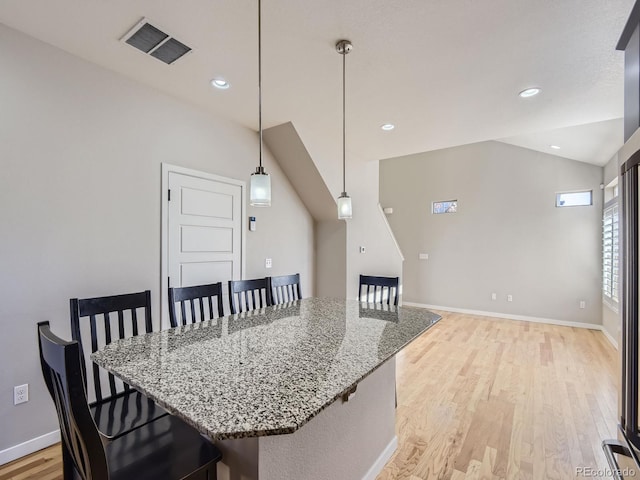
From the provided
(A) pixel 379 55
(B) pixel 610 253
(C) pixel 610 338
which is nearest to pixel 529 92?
(A) pixel 379 55

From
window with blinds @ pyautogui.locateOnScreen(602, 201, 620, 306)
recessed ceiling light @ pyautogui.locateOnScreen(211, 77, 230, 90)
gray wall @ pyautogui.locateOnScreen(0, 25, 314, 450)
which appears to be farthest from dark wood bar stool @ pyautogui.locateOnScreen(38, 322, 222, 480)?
window with blinds @ pyautogui.locateOnScreen(602, 201, 620, 306)

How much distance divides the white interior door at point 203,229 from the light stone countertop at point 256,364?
4.01 ft

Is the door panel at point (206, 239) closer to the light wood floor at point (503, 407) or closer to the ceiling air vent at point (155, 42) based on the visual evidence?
the ceiling air vent at point (155, 42)

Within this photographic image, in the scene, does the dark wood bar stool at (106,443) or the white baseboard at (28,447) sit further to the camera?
the white baseboard at (28,447)

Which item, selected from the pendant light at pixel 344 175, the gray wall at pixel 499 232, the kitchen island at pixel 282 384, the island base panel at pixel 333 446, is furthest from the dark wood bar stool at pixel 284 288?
the gray wall at pixel 499 232

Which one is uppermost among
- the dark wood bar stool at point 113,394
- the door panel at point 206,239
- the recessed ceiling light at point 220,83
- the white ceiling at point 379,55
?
the recessed ceiling light at point 220,83

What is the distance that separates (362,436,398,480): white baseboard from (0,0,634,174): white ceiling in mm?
2568

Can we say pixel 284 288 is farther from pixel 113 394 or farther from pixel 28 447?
pixel 28 447

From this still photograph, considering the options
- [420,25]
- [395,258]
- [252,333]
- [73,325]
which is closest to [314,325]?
[252,333]

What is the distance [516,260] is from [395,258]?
2420mm

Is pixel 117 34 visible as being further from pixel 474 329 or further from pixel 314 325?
pixel 474 329

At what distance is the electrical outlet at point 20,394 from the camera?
200 centimetres

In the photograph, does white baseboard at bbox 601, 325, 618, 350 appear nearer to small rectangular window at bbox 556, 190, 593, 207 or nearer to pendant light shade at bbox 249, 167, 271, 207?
small rectangular window at bbox 556, 190, 593, 207

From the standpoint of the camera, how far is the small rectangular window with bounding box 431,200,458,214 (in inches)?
255
